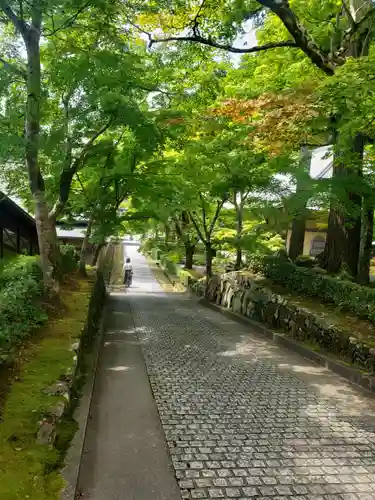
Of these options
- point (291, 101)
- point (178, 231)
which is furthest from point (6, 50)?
point (178, 231)

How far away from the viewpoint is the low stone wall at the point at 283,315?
844cm

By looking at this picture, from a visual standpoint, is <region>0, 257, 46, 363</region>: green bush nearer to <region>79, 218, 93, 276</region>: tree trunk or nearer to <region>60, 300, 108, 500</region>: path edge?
<region>60, 300, 108, 500</region>: path edge

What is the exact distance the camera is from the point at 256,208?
17453 millimetres

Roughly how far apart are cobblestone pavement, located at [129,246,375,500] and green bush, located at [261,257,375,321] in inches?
76.9

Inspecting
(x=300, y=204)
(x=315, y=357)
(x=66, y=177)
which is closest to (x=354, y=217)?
(x=300, y=204)

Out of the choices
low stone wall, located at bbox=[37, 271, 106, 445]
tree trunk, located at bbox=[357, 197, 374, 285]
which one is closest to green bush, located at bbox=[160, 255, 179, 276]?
tree trunk, located at bbox=[357, 197, 374, 285]

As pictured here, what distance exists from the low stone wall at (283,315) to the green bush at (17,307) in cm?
640

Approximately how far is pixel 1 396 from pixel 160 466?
210cm

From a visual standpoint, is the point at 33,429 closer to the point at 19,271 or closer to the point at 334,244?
the point at 19,271

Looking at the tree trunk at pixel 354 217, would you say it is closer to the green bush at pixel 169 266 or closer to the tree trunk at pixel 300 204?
the tree trunk at pixel 300 204

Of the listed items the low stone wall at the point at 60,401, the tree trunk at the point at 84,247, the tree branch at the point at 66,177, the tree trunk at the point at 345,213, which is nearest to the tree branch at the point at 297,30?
the tree trunk at the point at 345,213

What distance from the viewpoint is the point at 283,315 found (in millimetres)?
12047

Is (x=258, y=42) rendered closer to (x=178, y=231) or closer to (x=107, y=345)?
(x=107, y=345)

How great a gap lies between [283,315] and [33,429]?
895 centimetres
